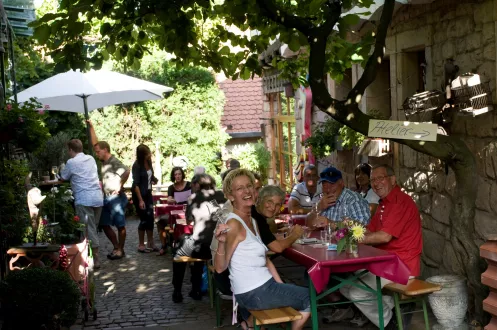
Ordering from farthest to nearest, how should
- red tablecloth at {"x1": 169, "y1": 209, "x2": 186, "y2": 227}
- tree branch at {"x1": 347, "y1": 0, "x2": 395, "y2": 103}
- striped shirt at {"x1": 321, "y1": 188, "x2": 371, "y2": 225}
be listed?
red tablecloth at {"x1": 169, "y1": 209, "x2": 186, "y2": 227} → striped shirt at {"x1": 321, "y1": 188, "x2": 371, "y2": 225} → tree branch at {"x1": 347, "y1": 0, "x2": 395, "y2": 103}

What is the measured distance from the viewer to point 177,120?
20344mm

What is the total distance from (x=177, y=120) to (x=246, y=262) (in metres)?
14.5

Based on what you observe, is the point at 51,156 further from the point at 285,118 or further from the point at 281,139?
the point at 281,139

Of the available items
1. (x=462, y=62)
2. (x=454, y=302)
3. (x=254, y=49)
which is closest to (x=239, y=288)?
(x=454, y=302)

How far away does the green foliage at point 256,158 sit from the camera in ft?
66.0

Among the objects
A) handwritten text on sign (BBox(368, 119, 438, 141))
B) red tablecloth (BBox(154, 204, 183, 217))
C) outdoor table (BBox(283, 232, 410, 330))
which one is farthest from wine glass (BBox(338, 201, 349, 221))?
red tablecloth (BBox(154, 204, 183, 217))

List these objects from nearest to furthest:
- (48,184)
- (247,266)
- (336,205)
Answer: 1. (247,266)
2. (336,205)
3. (48,184)

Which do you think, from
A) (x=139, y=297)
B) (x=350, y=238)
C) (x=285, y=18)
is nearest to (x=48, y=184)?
(x=139, y=297)

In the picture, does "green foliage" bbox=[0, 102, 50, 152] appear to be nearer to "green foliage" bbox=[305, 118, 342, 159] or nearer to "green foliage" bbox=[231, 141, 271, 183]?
"green foliage" bbox=[305, 118, 342, 159]

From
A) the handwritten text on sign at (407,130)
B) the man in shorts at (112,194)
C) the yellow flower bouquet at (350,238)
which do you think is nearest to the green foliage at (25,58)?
the man in shorts at (112,194)

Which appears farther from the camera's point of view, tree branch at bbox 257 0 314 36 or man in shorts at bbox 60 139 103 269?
man in shorts at bbox 60 139 103 269

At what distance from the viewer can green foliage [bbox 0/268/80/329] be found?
6.89 meters

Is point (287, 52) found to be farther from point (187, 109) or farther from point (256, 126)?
point (256, 126)

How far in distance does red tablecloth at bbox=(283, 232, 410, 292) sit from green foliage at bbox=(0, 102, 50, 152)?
10.1 feet
